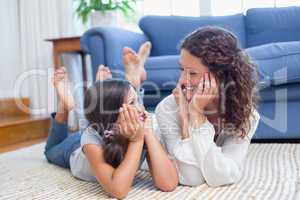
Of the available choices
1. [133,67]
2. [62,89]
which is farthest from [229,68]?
[62,89]

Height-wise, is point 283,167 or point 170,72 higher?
point 170,72

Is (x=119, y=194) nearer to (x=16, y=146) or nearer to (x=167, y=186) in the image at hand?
(x=167, y=186)

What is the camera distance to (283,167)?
127 cm

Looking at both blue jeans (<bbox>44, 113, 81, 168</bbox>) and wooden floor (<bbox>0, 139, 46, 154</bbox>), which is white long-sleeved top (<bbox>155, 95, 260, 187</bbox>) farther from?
wooden floor (<bbox>0, 139, 46, 154</bbox>)

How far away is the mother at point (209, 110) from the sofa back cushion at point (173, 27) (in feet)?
4.36

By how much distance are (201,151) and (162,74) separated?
0.88m

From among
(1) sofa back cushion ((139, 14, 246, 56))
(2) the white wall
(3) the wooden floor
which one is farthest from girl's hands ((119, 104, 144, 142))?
(2) the white wall

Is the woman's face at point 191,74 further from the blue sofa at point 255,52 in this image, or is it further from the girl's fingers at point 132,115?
the blue sofa at point 255,52

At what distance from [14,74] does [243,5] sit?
185 cm

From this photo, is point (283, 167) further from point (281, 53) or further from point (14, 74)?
point (14, 74)

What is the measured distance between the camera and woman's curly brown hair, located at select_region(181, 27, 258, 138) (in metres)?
1.06

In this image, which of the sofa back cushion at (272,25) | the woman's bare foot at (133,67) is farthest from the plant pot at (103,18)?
the woman's bare foot at (133,67)

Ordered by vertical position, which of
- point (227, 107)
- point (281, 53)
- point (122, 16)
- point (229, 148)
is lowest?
point (229, 148)

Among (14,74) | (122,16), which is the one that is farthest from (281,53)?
(14,74)
